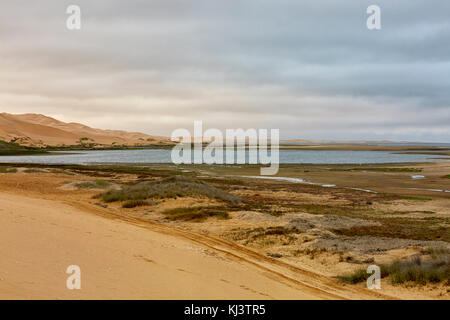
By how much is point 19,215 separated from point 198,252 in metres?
6.89

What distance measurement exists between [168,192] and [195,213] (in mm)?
5156

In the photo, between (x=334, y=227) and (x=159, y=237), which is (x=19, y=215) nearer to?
(x=159, y=237)

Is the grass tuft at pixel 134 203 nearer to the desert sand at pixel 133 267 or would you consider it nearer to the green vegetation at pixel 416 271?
the desert sand at pixel 133 267

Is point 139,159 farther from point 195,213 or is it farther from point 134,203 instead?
point 195,213

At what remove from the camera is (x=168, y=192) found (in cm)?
2550

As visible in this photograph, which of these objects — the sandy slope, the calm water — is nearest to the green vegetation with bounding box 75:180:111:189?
the sandy slope

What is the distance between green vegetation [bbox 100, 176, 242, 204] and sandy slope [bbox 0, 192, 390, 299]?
974 centimetres

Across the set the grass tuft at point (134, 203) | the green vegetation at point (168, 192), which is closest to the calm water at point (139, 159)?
the green vegetation at point (168, 192)

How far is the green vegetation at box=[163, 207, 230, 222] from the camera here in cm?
2011

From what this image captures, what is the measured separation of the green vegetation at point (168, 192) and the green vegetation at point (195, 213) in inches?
125

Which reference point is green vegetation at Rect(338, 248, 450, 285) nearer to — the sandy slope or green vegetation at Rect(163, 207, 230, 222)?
the sandy slope
